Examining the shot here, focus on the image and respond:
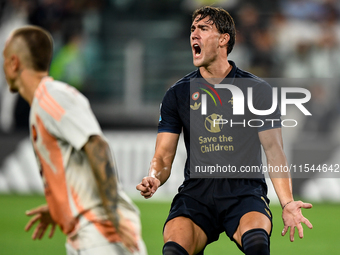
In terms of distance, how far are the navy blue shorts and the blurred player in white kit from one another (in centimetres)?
77

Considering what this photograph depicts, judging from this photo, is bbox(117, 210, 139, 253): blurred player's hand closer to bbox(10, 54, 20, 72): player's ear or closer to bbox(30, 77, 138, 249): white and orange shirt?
bbox(30, 77, 138, 249): white and orange shirt

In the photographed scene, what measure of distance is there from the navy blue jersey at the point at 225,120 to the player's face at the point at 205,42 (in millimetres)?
220

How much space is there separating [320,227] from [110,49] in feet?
20.4

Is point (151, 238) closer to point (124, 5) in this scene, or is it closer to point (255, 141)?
point (255, 141)

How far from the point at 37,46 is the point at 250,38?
31.0 ft

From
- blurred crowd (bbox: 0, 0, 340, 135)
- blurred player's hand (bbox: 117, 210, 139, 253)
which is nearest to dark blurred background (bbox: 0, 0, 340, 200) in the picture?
blurred crowd (bbox: 0, 0, 340, 135)

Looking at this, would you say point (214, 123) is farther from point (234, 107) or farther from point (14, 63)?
point (14, 63)

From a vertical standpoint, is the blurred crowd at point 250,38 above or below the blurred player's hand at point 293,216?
above

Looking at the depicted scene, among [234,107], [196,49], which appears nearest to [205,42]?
[196,49]

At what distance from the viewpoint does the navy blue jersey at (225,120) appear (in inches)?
169

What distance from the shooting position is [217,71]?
4488mm

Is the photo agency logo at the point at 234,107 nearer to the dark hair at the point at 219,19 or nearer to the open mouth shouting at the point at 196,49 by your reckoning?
the open mouth shouting at the point at 196,49

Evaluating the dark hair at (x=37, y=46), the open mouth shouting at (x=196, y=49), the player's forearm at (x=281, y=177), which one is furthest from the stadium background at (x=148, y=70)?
the dark hair at (x=37, y=46)

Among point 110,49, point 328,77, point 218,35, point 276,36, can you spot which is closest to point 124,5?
point 110,49
